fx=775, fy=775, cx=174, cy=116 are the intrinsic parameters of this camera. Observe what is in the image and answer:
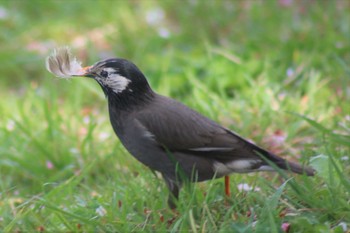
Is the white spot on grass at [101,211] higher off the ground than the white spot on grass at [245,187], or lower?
higher

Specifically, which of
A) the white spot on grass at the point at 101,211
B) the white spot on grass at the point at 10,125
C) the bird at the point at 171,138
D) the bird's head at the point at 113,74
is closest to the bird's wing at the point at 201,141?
the bird at the point at 171,138

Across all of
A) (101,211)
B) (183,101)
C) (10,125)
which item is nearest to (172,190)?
(101,211)

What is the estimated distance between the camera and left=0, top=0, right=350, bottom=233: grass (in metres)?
3.60

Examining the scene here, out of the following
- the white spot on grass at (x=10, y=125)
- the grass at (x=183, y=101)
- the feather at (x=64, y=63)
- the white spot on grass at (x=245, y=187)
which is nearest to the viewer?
the grass at (x=183, y=101)

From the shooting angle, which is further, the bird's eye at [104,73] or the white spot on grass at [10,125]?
the white spot on grass at [10,125]

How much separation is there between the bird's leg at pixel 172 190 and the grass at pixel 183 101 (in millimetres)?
45

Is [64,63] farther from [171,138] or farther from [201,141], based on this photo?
[201,141]

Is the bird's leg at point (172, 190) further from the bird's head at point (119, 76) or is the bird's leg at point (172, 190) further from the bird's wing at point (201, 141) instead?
the bird's head at point (119, 76)

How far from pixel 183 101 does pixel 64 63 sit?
5.64ft

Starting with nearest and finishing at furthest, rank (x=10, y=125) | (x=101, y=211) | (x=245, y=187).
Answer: (x=101, y=211) → (x=245, y=187) → (x=10, y=125)

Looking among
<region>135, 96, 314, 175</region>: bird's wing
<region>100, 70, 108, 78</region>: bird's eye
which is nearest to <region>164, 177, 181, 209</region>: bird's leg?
<region>135, 96, 314, 175</region>: bird's wing

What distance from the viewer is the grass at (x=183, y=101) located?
3596mm

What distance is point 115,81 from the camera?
3967mm

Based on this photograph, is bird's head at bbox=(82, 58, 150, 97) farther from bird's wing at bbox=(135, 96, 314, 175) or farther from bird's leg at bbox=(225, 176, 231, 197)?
bird's leg at bbox=(225, 176, 231, 197)
